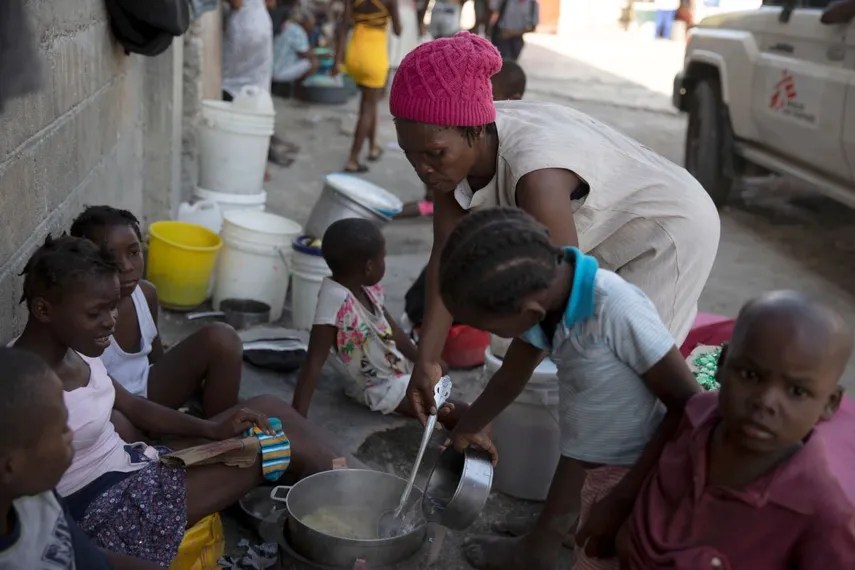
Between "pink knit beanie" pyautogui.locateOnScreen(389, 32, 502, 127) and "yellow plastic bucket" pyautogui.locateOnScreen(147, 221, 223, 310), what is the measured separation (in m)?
2.27

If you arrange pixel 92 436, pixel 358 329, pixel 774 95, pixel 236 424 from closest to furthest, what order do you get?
pixel 92 436 < pixel 236 424 < pixel 358 329 < pixel 774 95

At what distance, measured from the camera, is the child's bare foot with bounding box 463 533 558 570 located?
2.65 m

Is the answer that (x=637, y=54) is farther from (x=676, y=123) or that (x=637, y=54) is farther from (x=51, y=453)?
(x=51, y=453)

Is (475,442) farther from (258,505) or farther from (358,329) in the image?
(358,329)

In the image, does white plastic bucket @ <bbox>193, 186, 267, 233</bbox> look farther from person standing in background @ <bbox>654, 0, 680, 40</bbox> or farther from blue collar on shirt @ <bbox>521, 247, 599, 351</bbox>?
person standing in background @ <bbox>654, 0, 680, 40</bbox>

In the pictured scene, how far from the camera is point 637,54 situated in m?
17.3

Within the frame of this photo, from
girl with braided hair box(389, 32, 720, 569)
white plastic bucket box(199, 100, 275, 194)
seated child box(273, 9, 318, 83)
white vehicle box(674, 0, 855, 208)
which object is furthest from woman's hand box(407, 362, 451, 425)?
seated child box(273, 9, 318, 83)

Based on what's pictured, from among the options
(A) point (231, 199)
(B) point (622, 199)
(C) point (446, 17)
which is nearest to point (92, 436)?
(B) point (622, 199)

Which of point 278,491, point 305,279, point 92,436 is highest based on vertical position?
point 92,436

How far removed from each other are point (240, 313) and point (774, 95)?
3.87 m

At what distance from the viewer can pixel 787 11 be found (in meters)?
6.34

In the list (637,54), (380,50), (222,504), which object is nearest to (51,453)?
(222,504)

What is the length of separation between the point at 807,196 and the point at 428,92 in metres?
6.63

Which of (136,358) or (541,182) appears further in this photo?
(136,358)
